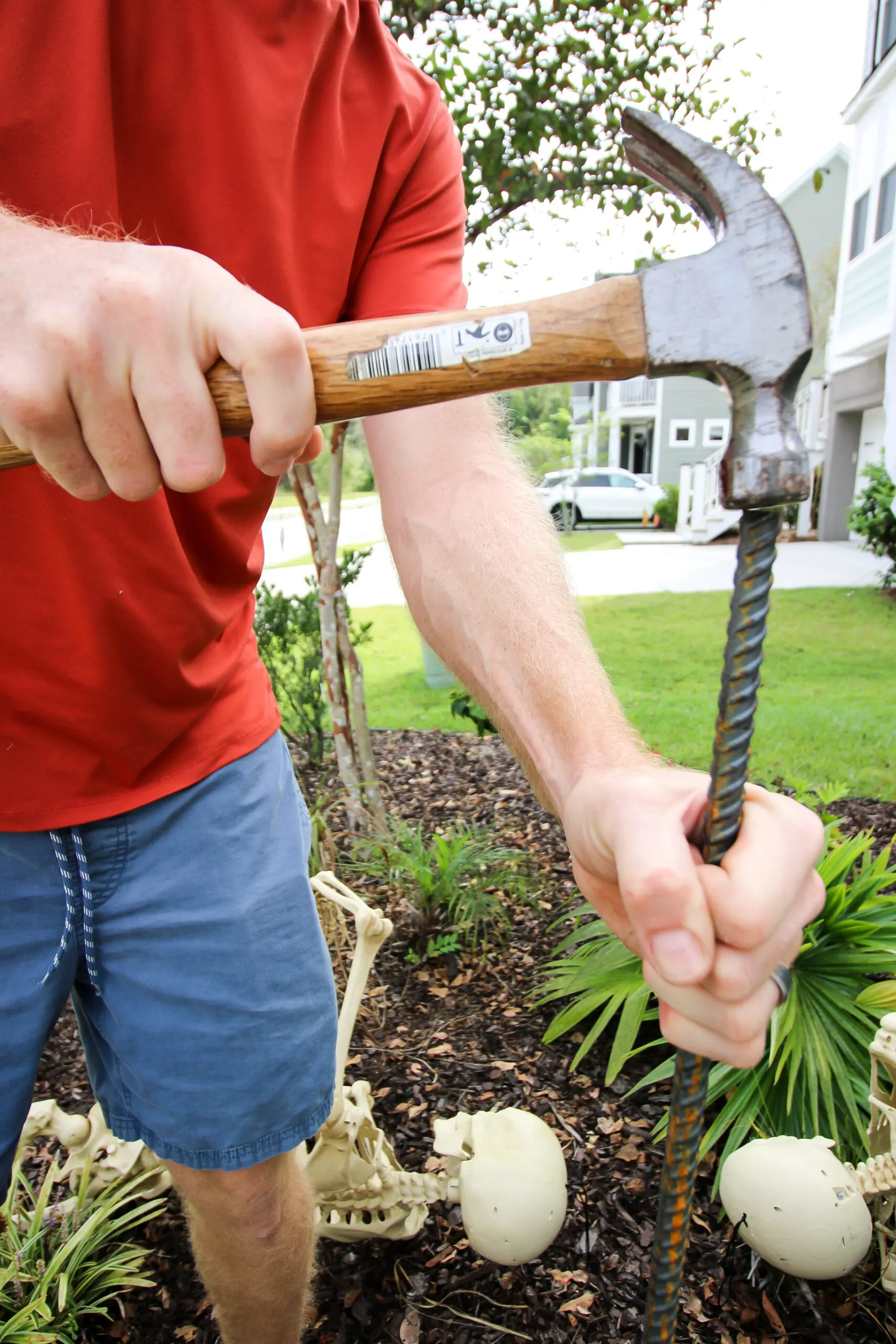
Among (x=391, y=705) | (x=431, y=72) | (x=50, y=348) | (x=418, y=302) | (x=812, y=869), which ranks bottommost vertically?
(x=391, y=705)

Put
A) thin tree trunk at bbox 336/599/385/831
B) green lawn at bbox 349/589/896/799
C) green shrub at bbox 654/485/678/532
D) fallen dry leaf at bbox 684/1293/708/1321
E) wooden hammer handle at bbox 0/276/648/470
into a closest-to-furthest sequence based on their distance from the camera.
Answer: wooden hammer handle at bbox 0/276/648/470 < fallen dry leaf at bbox 684/1293/708/1321 < thin tree trunk at bbox 336/599/385/831 < green lawn at bbox 349/589/896/799 < green shrub at bbox 654/485/678/532

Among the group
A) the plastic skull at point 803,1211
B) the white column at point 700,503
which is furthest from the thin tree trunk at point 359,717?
the white column at point 700,503

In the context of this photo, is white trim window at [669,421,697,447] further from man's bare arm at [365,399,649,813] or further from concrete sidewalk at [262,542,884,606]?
man's bare arm at [365,399,649,813]

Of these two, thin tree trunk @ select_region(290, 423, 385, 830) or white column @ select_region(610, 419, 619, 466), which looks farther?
white column @ select_region(610, 419, 619, 466)

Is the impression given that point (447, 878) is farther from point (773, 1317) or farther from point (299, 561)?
point (299, 561)

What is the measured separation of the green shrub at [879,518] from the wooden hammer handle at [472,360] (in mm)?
10102

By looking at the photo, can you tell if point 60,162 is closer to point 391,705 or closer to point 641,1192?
point 641,1192

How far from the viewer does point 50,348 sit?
836mm

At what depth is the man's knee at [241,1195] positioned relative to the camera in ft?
5.16

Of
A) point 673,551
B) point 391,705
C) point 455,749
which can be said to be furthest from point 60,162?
point 673,551

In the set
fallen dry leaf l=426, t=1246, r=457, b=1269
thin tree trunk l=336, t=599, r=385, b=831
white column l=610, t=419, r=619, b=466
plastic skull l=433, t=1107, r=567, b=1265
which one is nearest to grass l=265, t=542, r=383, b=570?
thin tree trunk l=336, t=599, r=385, b=831

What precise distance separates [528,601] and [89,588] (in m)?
0.68

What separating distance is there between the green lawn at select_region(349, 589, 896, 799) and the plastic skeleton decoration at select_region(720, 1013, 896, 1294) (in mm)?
2695

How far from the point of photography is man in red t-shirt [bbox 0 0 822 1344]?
1221 millimetres
